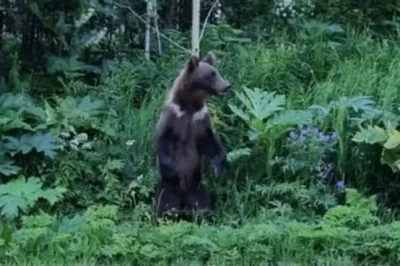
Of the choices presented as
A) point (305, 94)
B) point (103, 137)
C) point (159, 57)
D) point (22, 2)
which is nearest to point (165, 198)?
point (103, 137)

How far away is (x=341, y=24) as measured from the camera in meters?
10.4

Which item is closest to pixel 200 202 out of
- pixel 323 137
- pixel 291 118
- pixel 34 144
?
pixel 291 118

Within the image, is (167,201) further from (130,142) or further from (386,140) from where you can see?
(386,140)

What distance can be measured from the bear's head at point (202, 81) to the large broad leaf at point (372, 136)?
3.43 feet

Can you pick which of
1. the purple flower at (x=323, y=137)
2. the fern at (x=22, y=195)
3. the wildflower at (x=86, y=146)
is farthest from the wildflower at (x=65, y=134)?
the purple flower at (x=323, y=137)

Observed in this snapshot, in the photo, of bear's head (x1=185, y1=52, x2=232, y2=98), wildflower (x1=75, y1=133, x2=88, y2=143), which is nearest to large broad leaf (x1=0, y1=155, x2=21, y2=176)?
wildflower (x1=75, y1=133, x2=88, y2=143)

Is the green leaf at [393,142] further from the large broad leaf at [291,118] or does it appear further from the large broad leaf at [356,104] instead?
the large broad leaf at [291,118]

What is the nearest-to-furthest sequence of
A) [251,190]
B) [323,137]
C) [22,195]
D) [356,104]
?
[22,195] → [251,190] → [323,137] → [356,104]

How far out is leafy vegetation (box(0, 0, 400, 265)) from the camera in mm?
6371

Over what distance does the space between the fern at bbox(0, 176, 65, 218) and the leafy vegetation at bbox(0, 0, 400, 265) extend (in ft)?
0.04

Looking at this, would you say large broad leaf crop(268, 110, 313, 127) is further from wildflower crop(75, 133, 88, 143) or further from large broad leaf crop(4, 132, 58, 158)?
large broad leaf crop(4, 132, 58, 158)

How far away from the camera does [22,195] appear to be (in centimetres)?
748

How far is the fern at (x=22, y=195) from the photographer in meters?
7.30

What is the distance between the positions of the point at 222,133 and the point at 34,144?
1.46 meters
